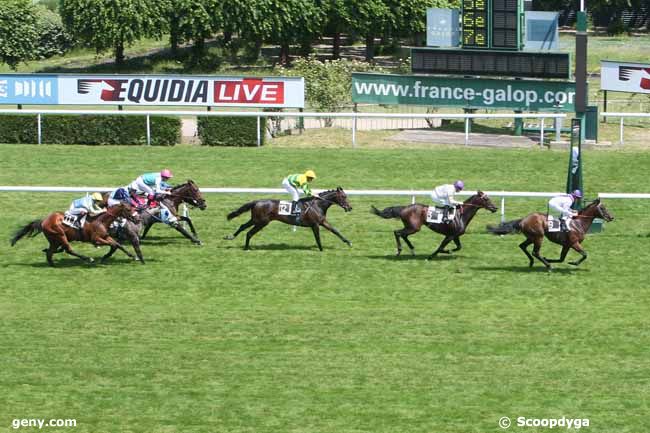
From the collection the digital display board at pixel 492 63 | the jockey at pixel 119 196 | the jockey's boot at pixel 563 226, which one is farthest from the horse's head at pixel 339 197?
the digital display board at pixel 492 63

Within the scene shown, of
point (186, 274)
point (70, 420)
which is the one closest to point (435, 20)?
point (186, 274)

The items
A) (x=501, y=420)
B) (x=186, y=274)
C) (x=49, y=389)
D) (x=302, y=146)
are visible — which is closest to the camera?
(x=501, y=420)

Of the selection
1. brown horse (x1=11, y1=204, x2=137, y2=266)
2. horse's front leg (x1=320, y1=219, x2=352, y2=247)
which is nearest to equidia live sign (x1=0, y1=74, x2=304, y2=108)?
horse's front leg (x1=320, y1=219, x2=352, y2=247)

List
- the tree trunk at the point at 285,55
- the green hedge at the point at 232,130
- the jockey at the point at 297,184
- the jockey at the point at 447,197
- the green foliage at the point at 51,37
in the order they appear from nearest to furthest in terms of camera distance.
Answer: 1. the jockey at the point at 447,197
2. the jockey at the point at 297,184
3. the green hedge at the point at 232,130
4. the tree trunk at the point at 285,55
5. the green foliage at the point at 51,37

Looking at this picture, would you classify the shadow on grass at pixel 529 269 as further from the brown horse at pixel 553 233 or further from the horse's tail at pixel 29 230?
the horse's tail at pixel 29 230

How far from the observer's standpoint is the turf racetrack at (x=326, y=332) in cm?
1149

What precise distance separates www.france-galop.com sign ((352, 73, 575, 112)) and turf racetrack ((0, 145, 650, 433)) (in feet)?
22.4

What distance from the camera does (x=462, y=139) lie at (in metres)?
27.8

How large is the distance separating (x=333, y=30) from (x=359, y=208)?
29189 millimetres

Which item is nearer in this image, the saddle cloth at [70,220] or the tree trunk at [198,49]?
the saddle cloth at [70,220]

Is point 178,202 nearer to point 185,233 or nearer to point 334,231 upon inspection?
point 185,233

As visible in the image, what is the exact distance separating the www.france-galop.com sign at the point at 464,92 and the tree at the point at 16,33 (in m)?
22.3

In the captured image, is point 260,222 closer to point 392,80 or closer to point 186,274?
point 186,274

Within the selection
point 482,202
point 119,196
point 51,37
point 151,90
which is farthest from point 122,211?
point 51,37
